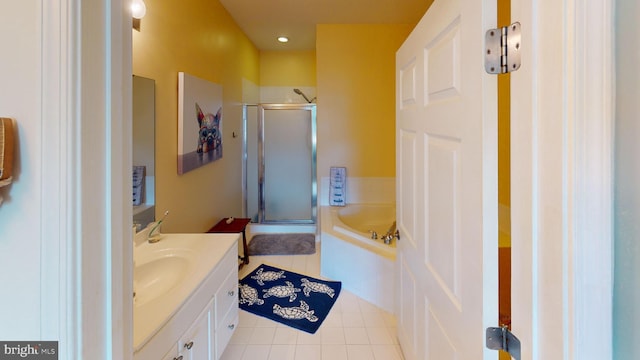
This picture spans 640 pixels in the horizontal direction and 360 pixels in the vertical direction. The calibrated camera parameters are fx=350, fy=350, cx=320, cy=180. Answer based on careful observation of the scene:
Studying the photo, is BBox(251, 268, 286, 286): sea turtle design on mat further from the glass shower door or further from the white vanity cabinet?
the glass shower door

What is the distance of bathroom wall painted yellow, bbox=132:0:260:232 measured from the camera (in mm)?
2059

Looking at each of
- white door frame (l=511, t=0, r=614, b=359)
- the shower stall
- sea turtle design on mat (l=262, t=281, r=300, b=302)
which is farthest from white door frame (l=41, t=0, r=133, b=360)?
the shower stall

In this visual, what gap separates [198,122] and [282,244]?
192 centimetres

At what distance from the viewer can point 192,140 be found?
8.44 feet

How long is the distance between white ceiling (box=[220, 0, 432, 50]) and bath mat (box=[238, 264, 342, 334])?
2.55 meters

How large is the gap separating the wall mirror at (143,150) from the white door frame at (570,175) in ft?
5.74

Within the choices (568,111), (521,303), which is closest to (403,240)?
(521,303)

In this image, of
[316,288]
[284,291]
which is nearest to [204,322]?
[284,291]

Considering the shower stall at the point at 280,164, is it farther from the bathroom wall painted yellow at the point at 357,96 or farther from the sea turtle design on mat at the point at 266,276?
the sea turtle design on mat at the point at 266,276

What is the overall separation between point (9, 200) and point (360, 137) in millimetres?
3673

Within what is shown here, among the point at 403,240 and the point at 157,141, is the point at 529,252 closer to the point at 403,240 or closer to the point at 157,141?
the point at 403,240

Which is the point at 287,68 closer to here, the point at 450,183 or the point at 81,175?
the point at 450,183

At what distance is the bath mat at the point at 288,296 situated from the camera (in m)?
2.49

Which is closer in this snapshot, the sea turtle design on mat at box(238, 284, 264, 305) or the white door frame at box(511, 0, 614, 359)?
the white door frame at box(511, 0, 614, 359)
